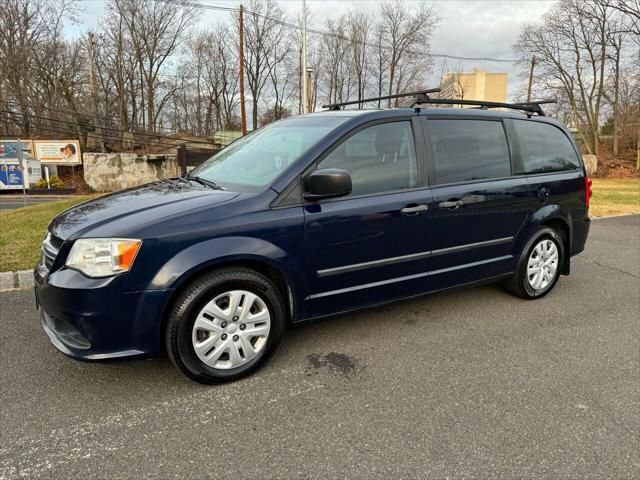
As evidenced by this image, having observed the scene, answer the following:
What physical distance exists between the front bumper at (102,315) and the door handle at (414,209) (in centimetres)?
174

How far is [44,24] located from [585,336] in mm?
34937

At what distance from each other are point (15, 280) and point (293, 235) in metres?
3.56

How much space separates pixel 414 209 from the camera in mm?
3180

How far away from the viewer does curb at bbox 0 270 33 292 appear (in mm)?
4434

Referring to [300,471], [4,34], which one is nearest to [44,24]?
[4,34]

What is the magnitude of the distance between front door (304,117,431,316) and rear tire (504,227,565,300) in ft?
4.21

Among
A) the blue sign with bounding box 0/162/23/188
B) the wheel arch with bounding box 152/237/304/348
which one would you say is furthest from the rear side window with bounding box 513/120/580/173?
the blue sign with bounding box 0/162/23/188

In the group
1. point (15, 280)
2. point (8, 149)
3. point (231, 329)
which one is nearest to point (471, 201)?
point (231, 329)

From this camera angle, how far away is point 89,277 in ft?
7.70

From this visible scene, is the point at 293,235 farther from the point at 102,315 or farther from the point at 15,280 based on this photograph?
the point at 15,280

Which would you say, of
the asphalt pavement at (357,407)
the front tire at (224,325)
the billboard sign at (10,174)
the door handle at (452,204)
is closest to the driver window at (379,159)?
the door handle at (452,204)

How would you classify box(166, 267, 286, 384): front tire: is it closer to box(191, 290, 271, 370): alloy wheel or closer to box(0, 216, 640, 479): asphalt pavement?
box(191, 290, 271, 370): alloy wheel

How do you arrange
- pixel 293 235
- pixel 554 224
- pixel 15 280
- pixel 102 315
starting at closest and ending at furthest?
pixel 102 315
pixel 293 235
pixel 554 224
pixel 15 280

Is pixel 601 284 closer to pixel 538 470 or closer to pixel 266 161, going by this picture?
pixel 538 470
